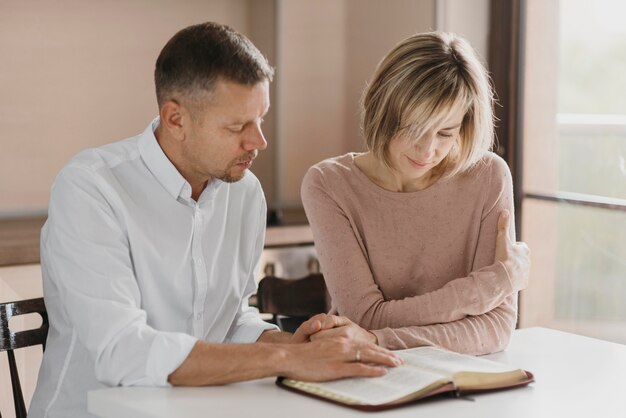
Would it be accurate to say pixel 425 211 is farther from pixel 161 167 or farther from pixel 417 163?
pixel 161 167

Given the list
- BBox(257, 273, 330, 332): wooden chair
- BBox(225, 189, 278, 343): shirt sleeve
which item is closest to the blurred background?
BBox(257, 273, 330, 332): wooden chair

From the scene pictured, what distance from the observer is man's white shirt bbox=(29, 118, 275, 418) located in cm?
162

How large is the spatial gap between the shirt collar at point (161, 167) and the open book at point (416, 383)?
448 millimetres

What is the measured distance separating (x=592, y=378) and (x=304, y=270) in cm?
185

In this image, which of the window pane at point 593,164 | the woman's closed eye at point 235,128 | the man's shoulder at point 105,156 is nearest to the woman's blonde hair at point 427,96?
the woman's closed eye at point 235,128

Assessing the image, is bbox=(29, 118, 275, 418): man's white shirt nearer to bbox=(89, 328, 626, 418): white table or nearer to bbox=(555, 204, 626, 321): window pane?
bbox=(89, 328, 626, 418): white table

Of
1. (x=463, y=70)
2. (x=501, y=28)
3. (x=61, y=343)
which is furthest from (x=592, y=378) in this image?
(x=501, y=28)

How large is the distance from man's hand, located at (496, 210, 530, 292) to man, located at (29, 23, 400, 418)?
0.35 metres

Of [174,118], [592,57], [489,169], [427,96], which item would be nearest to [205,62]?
[174,118]

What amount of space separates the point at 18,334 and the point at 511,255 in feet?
3.23

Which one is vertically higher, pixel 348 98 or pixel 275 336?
pixel 348 98

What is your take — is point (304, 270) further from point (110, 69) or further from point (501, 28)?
point (501, 28)

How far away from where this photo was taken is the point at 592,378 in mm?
1747

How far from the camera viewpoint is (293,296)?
232 centimetres
